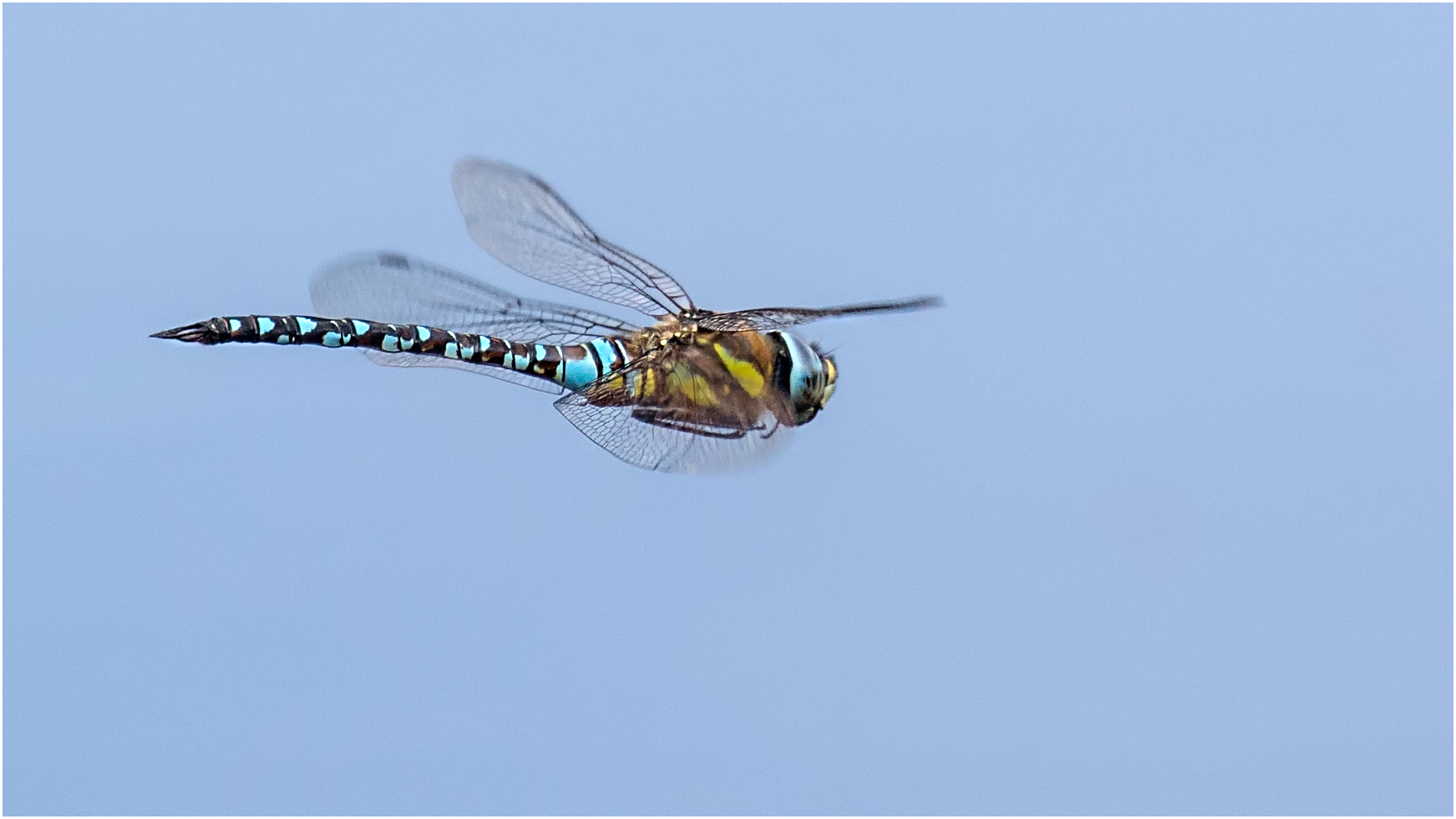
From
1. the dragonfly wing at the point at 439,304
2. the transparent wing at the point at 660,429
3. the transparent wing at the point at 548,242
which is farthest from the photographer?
the transparent wing at the point at 660,429

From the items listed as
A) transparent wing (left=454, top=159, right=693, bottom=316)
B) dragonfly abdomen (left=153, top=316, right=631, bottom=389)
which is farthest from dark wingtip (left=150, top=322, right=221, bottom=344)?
transparent wing (left=454, top=159, right=693, bottom=316)

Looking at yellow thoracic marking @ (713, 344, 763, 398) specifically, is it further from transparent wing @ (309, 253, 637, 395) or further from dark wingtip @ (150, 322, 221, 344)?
dark wingtip @ (150, 322, 221, 344)

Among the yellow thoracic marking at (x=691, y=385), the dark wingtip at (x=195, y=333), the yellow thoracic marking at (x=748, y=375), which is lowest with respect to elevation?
the dark wingtip at (x=195, y=333)

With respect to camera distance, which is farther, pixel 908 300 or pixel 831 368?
pixel 831 368

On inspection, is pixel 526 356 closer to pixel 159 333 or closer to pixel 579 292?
pixel 579 292

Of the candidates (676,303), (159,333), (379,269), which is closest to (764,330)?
(676,303)

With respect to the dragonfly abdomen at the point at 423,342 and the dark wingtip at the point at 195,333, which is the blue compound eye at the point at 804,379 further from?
the dark wingtip at the point at 195,333

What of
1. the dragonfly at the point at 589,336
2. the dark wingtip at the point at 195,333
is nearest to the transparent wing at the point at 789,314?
the dragonfly at the point at 589,336
